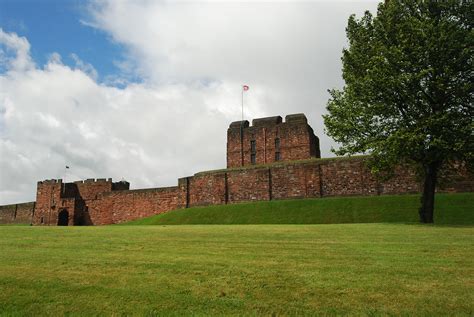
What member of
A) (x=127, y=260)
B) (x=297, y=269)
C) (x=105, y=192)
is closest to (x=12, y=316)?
(x=127, y=260)

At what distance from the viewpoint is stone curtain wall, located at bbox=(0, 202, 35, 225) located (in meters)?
67.8

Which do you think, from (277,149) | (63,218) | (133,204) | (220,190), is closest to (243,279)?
(220,190)

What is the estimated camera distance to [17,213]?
69.4 m

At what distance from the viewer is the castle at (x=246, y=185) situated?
38.3 metres

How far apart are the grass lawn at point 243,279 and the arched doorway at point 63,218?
179 feet

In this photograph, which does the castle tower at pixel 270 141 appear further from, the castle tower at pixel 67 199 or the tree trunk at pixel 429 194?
the tree trunk at pixel 429 194

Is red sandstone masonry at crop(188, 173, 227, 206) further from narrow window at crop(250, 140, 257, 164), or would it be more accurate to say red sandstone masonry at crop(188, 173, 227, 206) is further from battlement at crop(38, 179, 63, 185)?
battlement at crop(38, 179, 63, 185)

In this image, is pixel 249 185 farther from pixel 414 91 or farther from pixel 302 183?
pixel 414 91

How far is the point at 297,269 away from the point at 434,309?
317 centimetres

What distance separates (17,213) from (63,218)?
11724mm

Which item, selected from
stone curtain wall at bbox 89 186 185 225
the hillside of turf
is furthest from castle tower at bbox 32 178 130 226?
the hillside of turf

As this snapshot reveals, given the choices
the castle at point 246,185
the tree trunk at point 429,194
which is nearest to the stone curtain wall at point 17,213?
the castle at point 246,185

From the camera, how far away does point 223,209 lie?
1612 inches

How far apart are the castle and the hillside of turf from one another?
2290 mm
